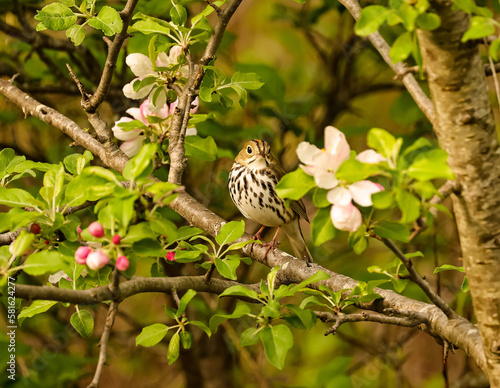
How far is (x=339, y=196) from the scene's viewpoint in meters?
1.03

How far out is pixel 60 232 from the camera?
4.32 ft

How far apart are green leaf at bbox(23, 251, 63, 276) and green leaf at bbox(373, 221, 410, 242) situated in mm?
547

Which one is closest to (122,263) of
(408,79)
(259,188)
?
(408,79)

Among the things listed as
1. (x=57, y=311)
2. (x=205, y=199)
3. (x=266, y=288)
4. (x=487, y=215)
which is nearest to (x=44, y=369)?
(x=57, y=311)

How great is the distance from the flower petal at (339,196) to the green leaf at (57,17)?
0.90 m

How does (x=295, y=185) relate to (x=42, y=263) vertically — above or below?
above

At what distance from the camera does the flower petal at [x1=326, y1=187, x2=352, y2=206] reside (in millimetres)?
1022

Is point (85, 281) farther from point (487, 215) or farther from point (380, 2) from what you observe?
point (380, 2)

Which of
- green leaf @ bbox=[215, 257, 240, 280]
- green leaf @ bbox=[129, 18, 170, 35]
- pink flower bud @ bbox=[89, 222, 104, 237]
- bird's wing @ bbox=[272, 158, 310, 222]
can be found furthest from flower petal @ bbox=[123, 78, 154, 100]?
bird's wing @ bbox=[272, 158, 310, 222]

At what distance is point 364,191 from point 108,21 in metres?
0.86

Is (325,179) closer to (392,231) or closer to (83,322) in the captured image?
(392,231)

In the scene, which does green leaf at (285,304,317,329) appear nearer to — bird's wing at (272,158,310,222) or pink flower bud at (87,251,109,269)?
pink flower bud at (87,251,109,269)

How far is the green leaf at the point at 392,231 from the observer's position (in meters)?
1.06

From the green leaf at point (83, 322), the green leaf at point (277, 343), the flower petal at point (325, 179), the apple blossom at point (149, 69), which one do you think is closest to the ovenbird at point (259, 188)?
the apple blossom at point (149, 69)
